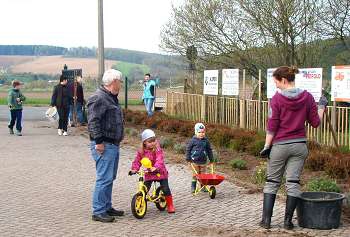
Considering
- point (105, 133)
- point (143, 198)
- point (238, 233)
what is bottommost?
point (238, 233)

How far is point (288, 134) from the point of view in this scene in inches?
269

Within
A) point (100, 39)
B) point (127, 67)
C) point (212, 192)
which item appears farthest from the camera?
point (127, 67)

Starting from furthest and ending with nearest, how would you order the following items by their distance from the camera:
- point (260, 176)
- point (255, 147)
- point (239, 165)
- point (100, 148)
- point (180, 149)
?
point (180, 149)
point (255, 147)
point (239, 165)
point (260, 176)
point (100, 148)

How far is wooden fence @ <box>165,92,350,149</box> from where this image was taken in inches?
525

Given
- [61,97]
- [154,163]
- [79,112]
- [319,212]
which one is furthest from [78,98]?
[319,212]

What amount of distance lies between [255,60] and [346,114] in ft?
25.8

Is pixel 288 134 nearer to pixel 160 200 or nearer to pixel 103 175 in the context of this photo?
pixel 160 200

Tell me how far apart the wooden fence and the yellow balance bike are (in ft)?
19.9

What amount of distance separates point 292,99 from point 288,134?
0.38 m

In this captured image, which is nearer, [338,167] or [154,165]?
[154,165]

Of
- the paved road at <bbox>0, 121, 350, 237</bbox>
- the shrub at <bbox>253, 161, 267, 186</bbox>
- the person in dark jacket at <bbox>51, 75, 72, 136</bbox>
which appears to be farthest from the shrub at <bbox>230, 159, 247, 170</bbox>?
the person in dark jacket at <bbox>51, 75, 72, 136</bbox>

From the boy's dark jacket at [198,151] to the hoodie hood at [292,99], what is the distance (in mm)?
2395

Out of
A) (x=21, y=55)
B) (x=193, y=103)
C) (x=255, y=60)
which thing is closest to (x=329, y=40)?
(x=255, y=60)

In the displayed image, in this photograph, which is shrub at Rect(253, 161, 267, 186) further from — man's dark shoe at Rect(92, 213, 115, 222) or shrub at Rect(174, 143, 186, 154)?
shrub at Rect(174, 143, 186, 154)
